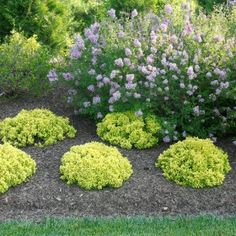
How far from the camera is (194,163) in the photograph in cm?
634

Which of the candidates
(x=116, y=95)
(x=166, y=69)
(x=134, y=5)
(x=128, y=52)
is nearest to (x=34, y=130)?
(x=116, y=95)

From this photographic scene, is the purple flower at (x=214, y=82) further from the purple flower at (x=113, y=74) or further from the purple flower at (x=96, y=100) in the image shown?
the purple flower at (x=96, y=100)

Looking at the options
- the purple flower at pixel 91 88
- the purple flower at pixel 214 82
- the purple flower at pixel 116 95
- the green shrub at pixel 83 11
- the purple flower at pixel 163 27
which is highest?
the purple flower at pixel 163 27

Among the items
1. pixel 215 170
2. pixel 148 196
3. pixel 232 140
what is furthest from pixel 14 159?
pixel 232 140

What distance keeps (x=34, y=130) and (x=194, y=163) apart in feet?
6.64

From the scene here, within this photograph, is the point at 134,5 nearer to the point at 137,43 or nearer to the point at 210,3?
the point at 137,43

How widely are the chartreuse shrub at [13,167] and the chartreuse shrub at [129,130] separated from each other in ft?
3.46

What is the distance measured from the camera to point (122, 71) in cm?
713

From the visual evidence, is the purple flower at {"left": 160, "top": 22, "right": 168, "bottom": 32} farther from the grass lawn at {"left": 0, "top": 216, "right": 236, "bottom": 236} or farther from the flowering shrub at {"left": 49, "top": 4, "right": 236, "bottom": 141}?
the grass lawn at {"left": 0, "top": 216, "right": 236, "bottom": 236}

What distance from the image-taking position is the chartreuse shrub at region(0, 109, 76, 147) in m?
7.11

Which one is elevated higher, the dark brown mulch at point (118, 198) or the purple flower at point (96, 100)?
the purple flower at point (96, 100)

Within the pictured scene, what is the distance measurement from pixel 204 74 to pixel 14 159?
7.88 ft

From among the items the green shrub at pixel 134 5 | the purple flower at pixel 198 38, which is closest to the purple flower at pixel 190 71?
the purple flower at pixel 198 38

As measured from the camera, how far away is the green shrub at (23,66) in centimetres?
836
